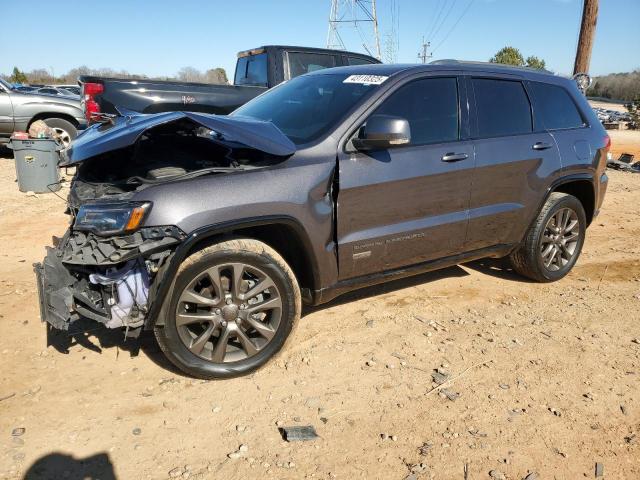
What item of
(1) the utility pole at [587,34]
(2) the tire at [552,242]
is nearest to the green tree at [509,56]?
(1) the utility pole at [587,34]

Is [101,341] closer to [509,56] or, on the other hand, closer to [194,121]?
[194,121]

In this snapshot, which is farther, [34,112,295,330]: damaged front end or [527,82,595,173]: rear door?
[527,82,595,173]: rear door

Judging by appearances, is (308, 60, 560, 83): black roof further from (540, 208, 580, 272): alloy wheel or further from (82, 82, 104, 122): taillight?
(82, 82, 104, 122): taillight

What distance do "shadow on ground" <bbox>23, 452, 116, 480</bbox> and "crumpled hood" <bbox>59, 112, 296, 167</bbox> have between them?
160cm

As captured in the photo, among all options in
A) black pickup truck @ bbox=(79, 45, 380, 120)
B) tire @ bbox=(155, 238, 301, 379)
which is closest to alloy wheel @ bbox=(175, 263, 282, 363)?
tire @ bbox=(155, 238, 301, 379)

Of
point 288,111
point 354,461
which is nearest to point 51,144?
point 288,111

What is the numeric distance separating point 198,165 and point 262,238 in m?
0.61

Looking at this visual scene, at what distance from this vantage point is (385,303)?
430 cm

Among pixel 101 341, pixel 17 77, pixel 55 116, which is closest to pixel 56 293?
pixel 101 341

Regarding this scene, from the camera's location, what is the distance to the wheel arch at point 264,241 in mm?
2809

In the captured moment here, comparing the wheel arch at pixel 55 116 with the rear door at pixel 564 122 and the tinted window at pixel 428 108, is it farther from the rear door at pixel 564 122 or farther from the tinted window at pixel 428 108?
the rear door at pixel 564 122

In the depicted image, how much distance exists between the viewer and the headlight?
9.05 feet

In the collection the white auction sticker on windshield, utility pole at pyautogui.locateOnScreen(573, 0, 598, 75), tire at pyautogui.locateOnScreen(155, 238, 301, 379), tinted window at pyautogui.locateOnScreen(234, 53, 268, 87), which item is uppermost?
utility pole at pyautogui.locateOnScreen(573, 0, 598, 75)

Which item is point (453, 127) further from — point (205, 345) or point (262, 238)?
point (205, 345)
